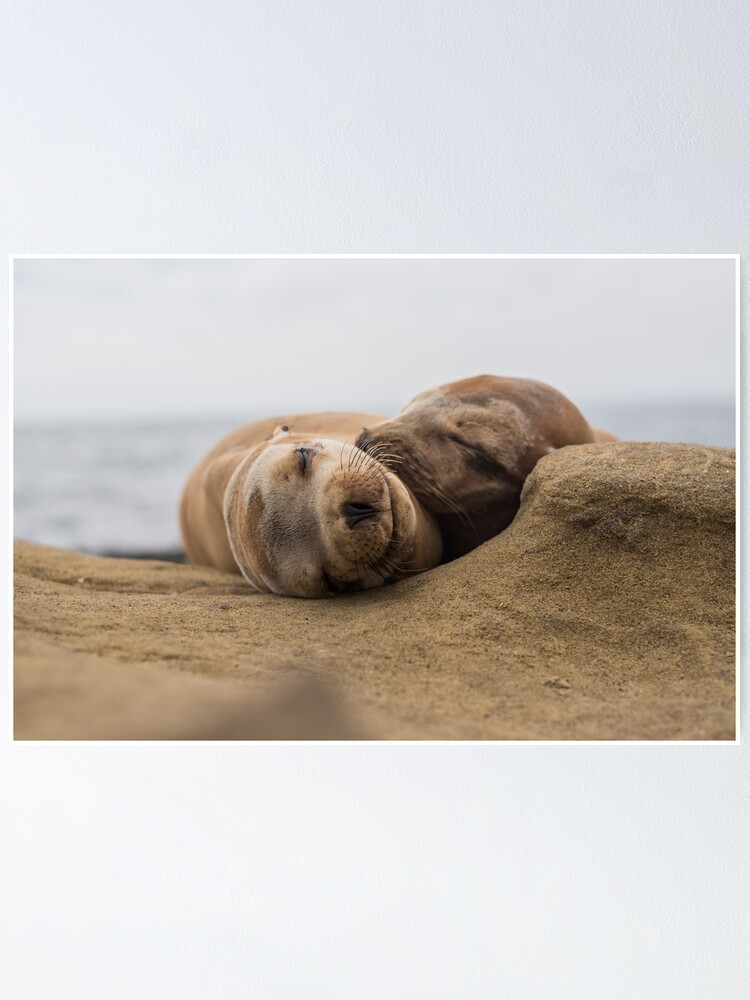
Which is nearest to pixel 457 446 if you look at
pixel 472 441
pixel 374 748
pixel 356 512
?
pixel 472 441

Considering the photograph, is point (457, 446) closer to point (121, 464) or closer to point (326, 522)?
point (326, 522)

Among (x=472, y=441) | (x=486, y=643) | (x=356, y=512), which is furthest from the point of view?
(x=472, y=441)

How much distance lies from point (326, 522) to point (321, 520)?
0.04ft

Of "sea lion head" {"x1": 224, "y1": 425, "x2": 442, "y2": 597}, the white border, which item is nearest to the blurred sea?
the white border

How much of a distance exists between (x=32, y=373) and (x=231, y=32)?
3.19 feet

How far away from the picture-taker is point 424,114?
236cm

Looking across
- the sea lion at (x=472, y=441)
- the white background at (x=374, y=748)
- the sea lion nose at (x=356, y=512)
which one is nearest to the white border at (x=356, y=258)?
the white background at (x=374, y=748)

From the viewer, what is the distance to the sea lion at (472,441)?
2498mm

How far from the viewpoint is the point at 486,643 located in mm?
2117

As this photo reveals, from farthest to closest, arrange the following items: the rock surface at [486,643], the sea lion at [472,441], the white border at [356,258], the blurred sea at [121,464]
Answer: the sea lion at [472,441], the blurred sea at [121,464], the white border at [356,258], the rock surface at [486,643]

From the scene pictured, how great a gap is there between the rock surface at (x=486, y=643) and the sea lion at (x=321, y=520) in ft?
0.22

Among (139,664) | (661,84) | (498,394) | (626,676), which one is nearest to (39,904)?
(139,664)

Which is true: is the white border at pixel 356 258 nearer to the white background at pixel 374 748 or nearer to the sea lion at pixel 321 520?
the white background at pixel 374 748

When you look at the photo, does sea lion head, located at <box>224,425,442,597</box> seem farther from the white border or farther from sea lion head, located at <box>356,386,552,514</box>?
the white border
